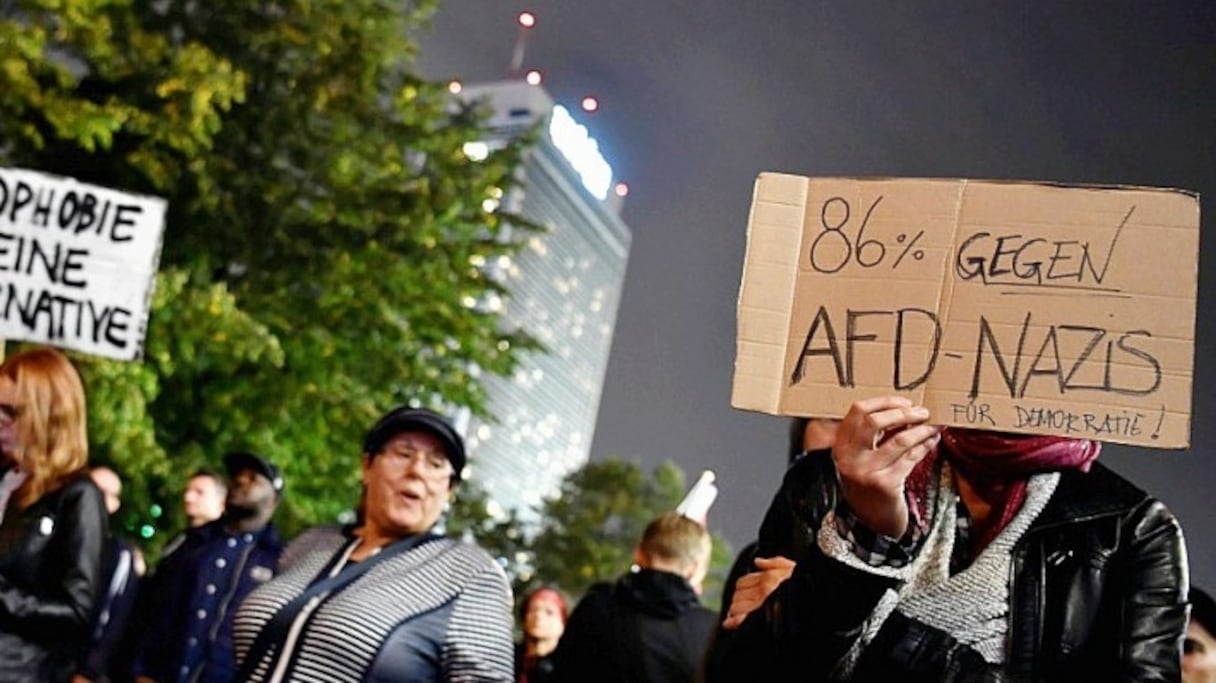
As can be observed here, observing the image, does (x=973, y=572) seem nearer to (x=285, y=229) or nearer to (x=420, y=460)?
(x=420, y=460)

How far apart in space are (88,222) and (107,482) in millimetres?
3036

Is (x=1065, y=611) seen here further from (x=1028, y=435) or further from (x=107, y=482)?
(x=107, y=482)

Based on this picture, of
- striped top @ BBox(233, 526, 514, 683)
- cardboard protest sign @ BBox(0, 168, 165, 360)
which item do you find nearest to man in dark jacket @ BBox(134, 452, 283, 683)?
cardboard protest sign @ BBox(0, 168, 165, 360)

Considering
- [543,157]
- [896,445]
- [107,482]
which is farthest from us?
[543,157]

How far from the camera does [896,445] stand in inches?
85.7

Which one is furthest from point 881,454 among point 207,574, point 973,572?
point 207,574

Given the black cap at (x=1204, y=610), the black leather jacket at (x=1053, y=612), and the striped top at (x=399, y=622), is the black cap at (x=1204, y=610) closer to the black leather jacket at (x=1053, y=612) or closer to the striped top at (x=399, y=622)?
the black leather jacket at (x=1053, y=612)

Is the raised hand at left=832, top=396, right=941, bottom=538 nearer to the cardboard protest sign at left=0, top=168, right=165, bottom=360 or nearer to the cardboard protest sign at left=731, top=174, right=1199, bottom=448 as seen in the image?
the cardboard protest sign at left=731, top=174, right=1199, bottom=448

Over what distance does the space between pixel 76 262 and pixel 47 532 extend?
166 centimetres

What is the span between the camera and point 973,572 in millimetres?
2314

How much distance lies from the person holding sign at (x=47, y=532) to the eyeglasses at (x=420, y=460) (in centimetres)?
108

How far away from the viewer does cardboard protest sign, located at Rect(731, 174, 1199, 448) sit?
7.54 ft

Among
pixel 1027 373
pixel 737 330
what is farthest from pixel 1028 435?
pixel 737 330

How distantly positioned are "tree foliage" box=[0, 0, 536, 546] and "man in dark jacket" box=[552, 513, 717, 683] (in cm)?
850
